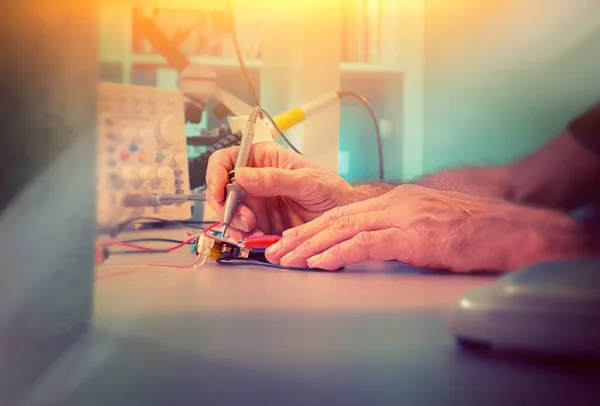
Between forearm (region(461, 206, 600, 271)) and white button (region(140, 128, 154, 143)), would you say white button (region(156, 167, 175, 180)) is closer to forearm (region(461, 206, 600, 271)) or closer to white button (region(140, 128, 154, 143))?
white button (region(140, 128, 154, 143))

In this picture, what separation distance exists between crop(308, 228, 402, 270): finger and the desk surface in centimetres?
6

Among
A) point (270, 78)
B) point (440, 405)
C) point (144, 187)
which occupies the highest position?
point (270, 78)

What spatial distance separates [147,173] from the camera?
1.40 feet

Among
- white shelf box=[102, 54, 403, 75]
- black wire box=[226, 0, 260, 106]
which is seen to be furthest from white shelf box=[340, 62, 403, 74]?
black wire box=[226, 0, 260, 106]

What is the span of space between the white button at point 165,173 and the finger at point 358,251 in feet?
0.56

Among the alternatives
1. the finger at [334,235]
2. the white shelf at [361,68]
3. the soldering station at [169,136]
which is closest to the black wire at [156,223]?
the soldering station at [169,136]

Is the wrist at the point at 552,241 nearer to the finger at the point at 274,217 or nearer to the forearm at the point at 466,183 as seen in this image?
the forearm at the point at 466,183

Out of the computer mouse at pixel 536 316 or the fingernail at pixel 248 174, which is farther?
the fingernail at pixel 248 174

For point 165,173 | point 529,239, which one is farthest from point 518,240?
point 165,173

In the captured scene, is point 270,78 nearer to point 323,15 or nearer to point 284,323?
point 323,15

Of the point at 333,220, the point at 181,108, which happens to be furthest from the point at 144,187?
the point at 333,220

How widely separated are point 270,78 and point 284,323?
0.28 metres

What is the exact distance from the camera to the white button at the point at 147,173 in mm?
414

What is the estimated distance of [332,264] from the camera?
0.44 metres
